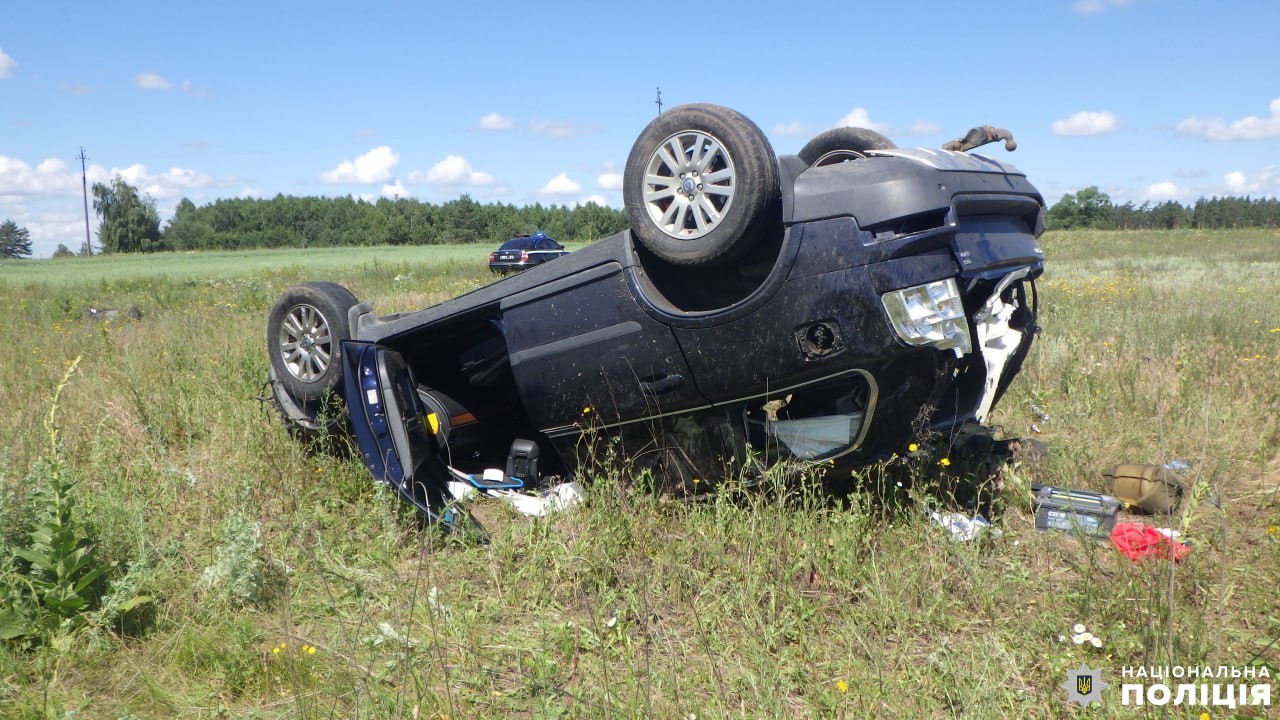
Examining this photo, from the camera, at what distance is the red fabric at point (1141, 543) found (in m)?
3.22

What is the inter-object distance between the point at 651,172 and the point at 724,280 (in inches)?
22.6

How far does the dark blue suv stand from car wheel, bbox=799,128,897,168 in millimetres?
19343

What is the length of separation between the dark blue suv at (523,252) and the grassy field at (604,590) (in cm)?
1924

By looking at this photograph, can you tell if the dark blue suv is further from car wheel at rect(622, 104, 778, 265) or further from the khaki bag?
the khaki bag

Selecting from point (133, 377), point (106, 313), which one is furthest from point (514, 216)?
point (133, 377)

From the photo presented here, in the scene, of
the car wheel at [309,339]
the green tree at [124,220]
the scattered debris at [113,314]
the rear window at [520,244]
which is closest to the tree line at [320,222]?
the green tree at [124,220]

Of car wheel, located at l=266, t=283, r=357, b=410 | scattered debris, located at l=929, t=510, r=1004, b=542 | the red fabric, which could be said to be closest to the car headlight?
scattered debris, located at l=929, t=510, r=1004, b=542

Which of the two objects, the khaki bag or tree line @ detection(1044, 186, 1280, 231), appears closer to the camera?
the khaki bag

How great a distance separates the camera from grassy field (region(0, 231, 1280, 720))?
2.75 metres

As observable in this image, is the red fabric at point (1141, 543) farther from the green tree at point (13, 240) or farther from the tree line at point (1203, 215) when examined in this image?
the green tree at point (13, 240)

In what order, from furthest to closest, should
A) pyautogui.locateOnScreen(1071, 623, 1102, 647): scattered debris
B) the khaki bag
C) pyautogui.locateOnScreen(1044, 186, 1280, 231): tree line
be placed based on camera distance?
pyautogui.locateOnScreen(1044, 186, 1280, 231): tree line, the khaki bag, pyautogui.locateOnScreen(1071, 623, 1102, 647): scattered debris

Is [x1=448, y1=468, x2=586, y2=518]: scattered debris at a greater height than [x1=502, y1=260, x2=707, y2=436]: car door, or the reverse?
[x1=502, y1=260, x2=707, y2=436]: car door

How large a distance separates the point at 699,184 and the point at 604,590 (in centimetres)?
172

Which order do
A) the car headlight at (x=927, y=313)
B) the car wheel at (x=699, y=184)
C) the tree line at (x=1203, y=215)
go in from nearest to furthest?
the car headlight at (x=927, y=313), the car wheel at (x=699, y=184), the tree line at (x=1203, y=215)
